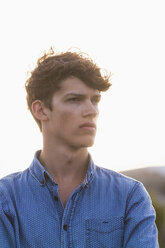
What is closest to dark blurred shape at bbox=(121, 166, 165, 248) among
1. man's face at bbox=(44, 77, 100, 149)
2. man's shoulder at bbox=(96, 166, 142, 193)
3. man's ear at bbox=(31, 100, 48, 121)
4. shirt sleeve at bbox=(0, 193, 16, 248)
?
man's shoulder at bbox=(96, 166, 142, 193)

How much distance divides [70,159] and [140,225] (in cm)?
90

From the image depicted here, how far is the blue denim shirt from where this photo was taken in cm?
321

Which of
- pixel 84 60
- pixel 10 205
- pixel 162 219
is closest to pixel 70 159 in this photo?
pixel 10 205

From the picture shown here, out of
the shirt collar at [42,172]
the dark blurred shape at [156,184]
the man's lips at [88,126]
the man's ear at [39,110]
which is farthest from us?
the dark blurred shape at [156,184]

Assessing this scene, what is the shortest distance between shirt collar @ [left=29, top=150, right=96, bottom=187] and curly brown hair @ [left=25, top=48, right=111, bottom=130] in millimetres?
520

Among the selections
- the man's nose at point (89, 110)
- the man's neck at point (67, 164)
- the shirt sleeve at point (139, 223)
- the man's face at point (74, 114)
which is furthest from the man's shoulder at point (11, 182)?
the shirt sleeve at point (139, 223)

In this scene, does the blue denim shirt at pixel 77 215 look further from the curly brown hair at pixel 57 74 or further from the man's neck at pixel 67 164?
the curly brown hair at pixel 57 74

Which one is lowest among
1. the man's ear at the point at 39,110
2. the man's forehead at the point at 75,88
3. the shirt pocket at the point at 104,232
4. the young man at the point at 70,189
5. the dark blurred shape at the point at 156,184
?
the dark blurred shape at the point at 156,184

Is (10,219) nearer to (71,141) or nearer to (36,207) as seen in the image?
(36,207)

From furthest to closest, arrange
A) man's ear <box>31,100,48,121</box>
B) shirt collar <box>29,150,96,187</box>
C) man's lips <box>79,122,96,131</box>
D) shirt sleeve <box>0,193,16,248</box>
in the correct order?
man's ear <box>31,100,48,121</box>, shirt collar <box>29,150,96,187</box>, man's lips <box>79,122,96,131</box>, shirt sleeve <box>0,193,16,248</box>

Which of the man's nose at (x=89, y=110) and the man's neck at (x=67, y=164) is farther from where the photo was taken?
the man's neck at (x=67, y=164)

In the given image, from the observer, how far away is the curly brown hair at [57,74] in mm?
3629

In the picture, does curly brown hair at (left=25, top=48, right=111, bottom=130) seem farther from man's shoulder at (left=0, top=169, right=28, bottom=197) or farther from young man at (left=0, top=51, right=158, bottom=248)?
man's shoulder at (left=0, top=169, right=28, bottom=197)

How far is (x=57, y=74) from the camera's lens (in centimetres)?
371
